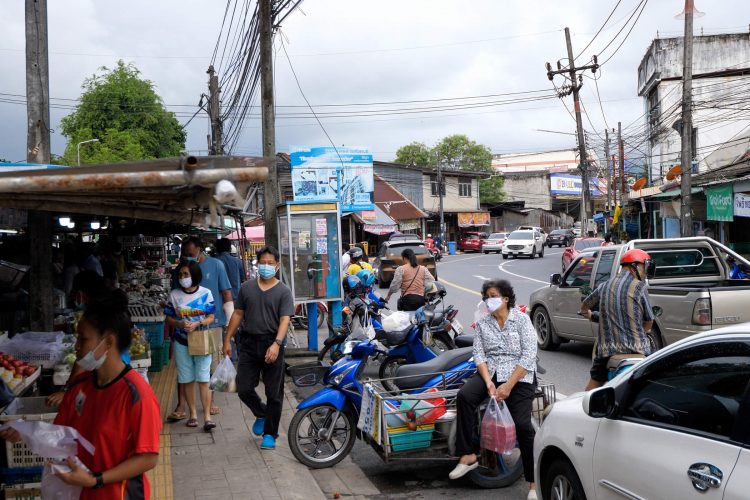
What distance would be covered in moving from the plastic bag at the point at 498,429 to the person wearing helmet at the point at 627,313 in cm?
158

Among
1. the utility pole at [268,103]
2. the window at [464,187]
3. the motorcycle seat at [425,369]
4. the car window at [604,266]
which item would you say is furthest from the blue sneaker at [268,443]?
the window at [464,187]

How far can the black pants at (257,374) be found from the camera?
256 inches

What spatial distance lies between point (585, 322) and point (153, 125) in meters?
48.9

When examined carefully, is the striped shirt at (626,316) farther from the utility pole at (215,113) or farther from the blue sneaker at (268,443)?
the utility pole at (215,113)

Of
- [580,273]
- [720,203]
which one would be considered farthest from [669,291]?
[720,203]

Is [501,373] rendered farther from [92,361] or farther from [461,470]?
[92,361]

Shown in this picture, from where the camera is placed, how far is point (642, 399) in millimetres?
3932

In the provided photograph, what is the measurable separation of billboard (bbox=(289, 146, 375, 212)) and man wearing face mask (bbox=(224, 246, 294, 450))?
53.7 ft

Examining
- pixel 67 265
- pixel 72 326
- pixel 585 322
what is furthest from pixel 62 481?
pixel 585 322

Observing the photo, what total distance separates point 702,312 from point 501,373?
4462 mm

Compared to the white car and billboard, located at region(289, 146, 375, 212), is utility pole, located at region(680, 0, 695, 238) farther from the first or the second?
the white car

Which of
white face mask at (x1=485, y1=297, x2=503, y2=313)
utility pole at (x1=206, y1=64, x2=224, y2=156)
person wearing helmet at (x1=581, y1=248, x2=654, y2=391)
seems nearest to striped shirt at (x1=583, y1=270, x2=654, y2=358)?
person wearing helmet at (x1=581, y1=248, x2=654, y2=391)

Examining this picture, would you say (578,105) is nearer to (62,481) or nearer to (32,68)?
(32,68)

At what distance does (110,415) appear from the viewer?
2.95 metres
